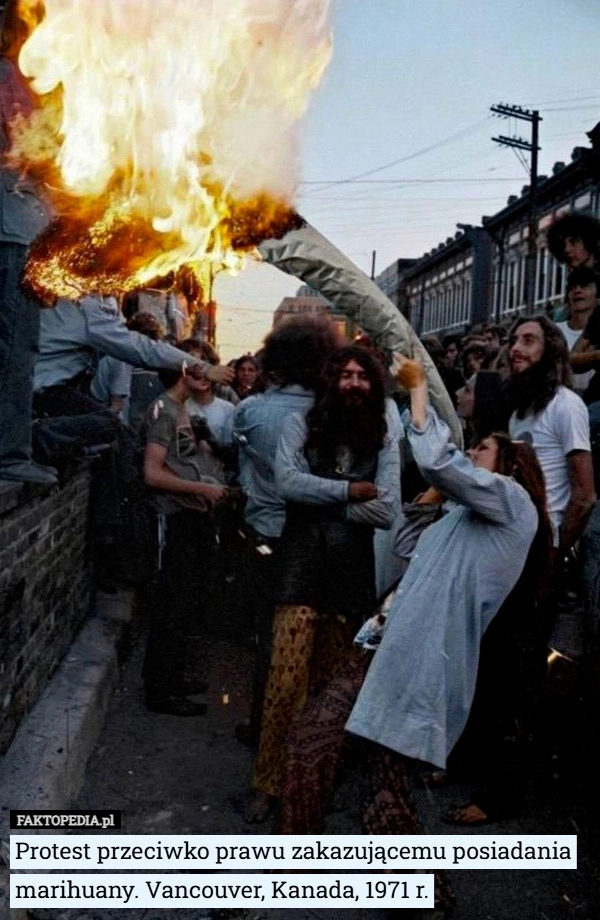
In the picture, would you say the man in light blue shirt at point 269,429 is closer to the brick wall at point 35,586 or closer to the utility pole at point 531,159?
the brick wall at point 35,586

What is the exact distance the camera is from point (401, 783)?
3.40m

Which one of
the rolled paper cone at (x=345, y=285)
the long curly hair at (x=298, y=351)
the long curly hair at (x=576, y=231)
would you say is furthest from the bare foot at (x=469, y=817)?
the long curly hair at (x=576, y=231)

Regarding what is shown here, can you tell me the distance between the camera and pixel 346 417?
4430mm

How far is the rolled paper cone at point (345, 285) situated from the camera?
10.9ft

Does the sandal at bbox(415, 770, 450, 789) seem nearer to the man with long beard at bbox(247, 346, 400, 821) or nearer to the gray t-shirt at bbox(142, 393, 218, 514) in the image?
the man with long beard at bbox(247, 346, 400, 821)

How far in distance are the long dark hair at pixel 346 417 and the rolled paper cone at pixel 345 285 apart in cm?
79

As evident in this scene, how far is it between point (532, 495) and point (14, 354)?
7.89 ft

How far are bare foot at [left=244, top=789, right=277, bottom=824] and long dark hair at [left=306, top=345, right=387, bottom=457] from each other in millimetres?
1658

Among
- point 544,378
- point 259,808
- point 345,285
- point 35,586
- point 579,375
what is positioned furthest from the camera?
point 579,375

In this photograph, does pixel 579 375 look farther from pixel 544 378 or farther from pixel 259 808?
pixel 259 808

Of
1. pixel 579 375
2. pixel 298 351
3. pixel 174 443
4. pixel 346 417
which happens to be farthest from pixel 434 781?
pixel 579 375

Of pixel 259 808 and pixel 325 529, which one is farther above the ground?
pixel 325 529

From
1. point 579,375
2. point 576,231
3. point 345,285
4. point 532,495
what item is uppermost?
point 576,231

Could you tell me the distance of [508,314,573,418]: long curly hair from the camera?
4582 millimetres
